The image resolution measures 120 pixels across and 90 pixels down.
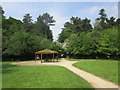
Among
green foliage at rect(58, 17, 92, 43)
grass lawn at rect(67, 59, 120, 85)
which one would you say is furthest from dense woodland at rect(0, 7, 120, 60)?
grass lawn at rect(67, 59, 120, 85)

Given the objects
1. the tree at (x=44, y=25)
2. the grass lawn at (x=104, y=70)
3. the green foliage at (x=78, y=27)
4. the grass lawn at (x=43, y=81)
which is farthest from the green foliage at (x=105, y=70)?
the tree at (x=44, y=25)

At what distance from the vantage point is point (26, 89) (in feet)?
20.1

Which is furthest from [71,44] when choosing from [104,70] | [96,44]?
[104,70]

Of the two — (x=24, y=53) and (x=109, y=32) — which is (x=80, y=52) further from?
(x=24, y=53)

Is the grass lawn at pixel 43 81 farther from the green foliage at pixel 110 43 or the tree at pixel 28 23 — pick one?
the tree at pixel 28 23

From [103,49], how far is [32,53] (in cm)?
1889

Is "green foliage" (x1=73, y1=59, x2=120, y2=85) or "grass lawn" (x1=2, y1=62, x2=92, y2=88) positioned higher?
"grass lawn" (x1=2, y1=62, x2=92, y2=88)

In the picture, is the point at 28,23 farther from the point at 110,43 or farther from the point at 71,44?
the point at 110,43

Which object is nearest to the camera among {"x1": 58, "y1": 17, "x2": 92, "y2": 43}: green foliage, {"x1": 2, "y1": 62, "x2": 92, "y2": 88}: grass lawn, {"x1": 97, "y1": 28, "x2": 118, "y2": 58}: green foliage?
{"x1": 2, "y1": 62, "x2": 92, "y2": 88}: grass lawn

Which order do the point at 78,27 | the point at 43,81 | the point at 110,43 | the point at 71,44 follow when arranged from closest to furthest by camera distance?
1. the point at 43,81
2. the point at 110,43
3. the point at 71,44
4. the point at 78,27

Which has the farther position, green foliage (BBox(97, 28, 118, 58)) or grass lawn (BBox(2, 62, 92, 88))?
green foliage (BBox(97, 28, 118, 58))

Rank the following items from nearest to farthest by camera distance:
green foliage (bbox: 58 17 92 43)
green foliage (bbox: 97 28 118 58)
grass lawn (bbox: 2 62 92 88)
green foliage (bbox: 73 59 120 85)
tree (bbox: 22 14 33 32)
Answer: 1. grass lawn (bbox: 2 62 92 88)
2. green foliage (bbox: 73 59 120 85)
3. green foliage (bbox: 97 28 118 58)
4. green foliage (bbox: 58 17 92 43)
5. tree (bbox: 22 14 33 32)

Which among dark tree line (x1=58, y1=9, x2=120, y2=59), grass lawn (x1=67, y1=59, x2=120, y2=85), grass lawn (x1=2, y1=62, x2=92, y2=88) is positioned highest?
dark tree line (x1=58, y1=9, x2=120, y2=59)

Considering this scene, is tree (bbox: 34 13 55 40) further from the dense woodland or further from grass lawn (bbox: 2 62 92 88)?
grass lawn (bbox: 2 62 92 88)
